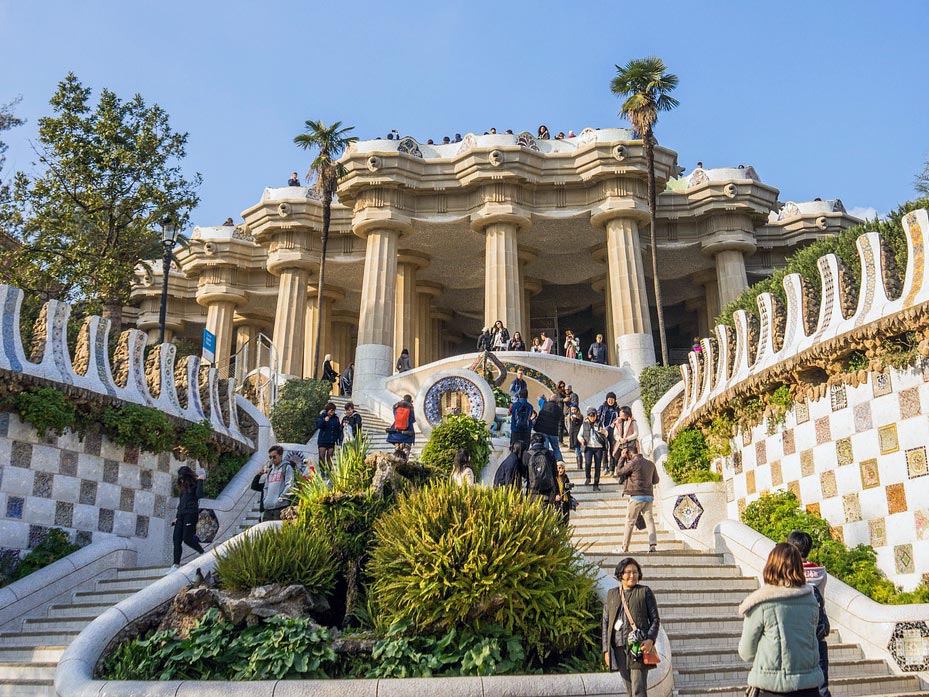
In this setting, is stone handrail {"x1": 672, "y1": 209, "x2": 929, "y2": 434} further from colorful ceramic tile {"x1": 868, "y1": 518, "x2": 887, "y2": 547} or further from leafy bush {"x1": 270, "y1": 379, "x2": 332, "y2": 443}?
leafy bush {"x1": 270, "y1": 379, "x2": 332, "y2": 443}

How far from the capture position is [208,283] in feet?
132

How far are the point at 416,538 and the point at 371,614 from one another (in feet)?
3.34

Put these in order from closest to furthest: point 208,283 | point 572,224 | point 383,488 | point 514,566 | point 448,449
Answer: point 514,566, point 383,488, point 448,449, point 572,224, point 208,283

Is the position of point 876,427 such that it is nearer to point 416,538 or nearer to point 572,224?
point 416,538

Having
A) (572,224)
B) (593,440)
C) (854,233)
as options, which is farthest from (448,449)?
(572,224)

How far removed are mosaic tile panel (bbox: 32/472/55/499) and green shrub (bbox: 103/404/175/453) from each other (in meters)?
1.30

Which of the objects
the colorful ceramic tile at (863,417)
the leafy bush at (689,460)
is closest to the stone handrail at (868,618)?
the colorful ceramic tile at (863,417)

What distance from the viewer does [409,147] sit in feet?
111

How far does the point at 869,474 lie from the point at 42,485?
1099 cm

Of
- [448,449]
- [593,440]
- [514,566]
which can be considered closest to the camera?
[514,566]

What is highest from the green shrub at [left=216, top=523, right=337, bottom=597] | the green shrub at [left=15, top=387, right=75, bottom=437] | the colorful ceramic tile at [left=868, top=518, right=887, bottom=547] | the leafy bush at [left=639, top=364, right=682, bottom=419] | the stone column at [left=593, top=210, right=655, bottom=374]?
the stone column at [left=593, top=210, right=655, bottom=374]

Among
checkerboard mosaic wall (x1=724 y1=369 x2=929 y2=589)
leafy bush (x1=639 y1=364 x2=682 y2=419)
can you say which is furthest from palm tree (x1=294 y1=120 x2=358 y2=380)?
checkerboard mosaic wall (x1=724 y1=369 x2=929 y2=589)

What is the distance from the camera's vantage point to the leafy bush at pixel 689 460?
1504 cm

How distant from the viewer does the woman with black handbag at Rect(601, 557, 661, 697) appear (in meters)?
6.68
